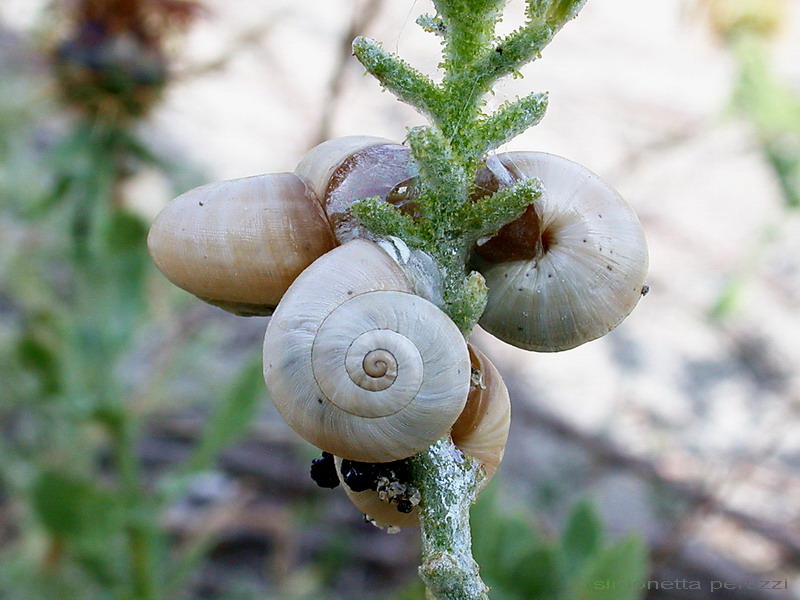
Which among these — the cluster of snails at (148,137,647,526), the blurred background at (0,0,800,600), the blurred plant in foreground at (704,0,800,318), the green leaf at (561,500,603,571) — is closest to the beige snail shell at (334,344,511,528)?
the cluster of snails at (148,137,647,526)

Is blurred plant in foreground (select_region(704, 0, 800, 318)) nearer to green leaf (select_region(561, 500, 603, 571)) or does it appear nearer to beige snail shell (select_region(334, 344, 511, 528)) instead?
green leaf (select_region(561, 500, 603, 571))

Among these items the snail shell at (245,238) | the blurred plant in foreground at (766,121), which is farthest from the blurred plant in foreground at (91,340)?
the blurred plant in foreground at (766,121)

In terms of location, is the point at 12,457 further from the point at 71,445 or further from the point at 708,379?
the point at 708,379

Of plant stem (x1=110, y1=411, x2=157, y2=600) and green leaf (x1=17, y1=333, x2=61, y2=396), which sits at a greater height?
green leaf (x1=17, y1=333, x2=61, y2=396)

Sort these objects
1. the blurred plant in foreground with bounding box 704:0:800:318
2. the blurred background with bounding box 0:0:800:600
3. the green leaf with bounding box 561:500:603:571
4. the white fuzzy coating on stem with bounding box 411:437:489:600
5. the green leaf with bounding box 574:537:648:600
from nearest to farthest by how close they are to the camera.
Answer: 1. the white fuzzy coating on stem with bounding box 411:437:489:600
2. the green leaf with bounding box 574:537:648:600
3. the green leaf with bounding box 561:500:603:571
4. the blurred background with bounding box 0:0:800:600
5. the blurred plant in foreground with bounding box 704:0:800:318

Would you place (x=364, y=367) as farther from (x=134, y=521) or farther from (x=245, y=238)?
(x=134, y=521)

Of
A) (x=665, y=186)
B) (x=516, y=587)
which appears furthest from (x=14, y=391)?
(x=665, y=186)
